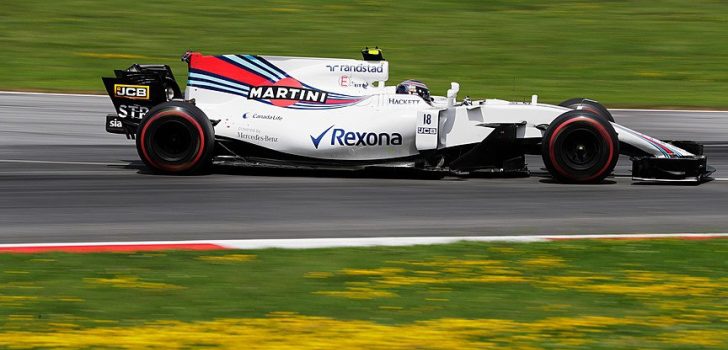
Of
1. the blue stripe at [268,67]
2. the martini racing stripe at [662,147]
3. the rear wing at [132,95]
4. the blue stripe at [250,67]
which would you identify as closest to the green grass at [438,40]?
the rear wing at [132,95]

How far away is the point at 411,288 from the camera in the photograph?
267 inches

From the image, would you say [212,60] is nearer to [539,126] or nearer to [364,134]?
[364,134]

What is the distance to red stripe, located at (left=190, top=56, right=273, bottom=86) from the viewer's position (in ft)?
38.5

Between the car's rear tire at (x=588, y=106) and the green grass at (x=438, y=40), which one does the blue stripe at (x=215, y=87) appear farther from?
the green grass at (x=438, y=40)

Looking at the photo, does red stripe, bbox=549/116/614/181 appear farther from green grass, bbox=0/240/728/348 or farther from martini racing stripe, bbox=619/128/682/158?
green grass, bbox=0/240/728/348

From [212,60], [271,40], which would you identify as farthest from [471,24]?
[212,60]

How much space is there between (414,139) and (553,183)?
Answer: 1.44 m

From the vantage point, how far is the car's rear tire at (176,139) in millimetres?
11242

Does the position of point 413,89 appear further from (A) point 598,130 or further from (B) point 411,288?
(B) point 411,288

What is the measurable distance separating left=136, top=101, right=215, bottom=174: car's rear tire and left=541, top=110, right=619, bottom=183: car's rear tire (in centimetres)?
332

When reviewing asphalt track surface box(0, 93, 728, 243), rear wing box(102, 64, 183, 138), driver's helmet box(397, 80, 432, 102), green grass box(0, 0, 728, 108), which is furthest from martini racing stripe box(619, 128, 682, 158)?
green grass box(0, 0, 728, 108)

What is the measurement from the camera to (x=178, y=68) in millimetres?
19938

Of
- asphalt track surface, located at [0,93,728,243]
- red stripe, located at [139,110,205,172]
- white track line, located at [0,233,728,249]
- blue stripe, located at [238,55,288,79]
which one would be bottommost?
white track line, located at [0,233,728,249]

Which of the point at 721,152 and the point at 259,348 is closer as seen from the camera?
the point at 259,348
